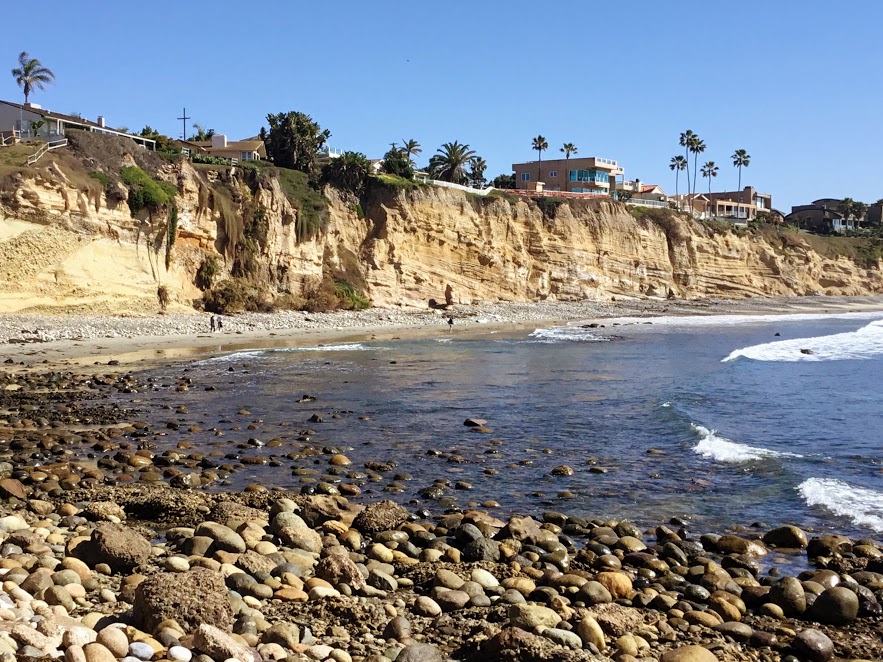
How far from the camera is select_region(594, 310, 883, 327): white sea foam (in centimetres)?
5678

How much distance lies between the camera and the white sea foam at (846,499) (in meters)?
11.0

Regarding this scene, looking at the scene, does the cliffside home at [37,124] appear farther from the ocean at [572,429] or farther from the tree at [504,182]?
the tree at [504,182]

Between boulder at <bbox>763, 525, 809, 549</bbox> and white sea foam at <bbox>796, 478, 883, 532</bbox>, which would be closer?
boulder at <bbox>763, 525, 809, 549</bbox>

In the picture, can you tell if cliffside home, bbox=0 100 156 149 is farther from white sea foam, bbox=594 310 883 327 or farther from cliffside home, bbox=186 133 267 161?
white sea foam, bbox=594 310 883 327

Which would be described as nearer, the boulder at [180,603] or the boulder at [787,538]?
the boulder at [180,603]

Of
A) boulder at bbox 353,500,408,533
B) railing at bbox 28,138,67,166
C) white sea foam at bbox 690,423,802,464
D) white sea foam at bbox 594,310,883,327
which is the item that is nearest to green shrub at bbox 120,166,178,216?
railing at bbox 28,138,67,166

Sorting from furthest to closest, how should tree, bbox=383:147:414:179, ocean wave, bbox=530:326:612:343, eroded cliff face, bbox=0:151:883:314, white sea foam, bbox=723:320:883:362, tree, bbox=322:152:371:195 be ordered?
tree, bbox=383:147:414:179 < tree, bbox=322:152:371:195 < ocean wave, bbox=530:326:612:343 < eroded cliff face, bbox=0:151:883:314 < white sea foam, bbox=723:320:883:362

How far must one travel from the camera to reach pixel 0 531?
8.38m

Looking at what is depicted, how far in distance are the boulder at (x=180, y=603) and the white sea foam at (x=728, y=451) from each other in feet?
35.8

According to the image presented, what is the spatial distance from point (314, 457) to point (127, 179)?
31.6 metres

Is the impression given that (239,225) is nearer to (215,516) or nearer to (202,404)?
(202,404)

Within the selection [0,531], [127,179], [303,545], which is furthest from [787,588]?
[127,179]

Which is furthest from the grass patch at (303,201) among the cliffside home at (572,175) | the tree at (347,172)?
the cliffside home at (572,175)

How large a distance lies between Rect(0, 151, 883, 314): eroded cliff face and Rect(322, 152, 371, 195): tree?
152 cm
